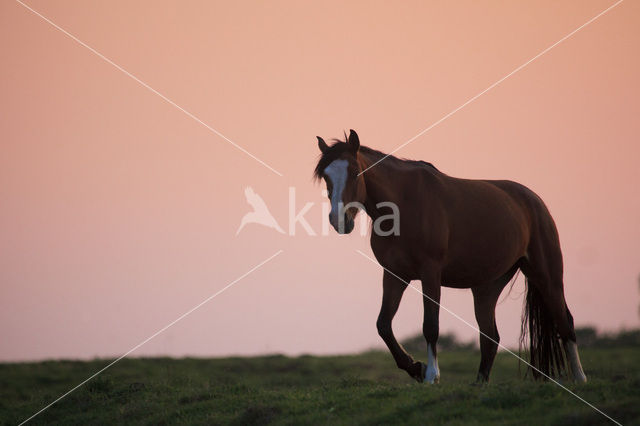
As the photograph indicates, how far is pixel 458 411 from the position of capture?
25.4ft

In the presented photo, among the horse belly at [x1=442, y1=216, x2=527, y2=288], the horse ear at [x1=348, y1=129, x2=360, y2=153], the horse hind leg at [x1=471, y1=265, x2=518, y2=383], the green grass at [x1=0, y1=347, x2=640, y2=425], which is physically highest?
the horse ear at [x1=348, y1=129, x2=360, y2=153]

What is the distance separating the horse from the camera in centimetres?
962

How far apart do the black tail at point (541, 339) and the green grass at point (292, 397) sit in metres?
0.44

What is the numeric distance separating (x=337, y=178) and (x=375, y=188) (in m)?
0.69

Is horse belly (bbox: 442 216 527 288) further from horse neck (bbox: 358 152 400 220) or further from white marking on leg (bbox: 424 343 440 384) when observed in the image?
white marking on leg (bbox: 424 343 440 384)

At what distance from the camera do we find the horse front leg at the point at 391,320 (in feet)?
31.9

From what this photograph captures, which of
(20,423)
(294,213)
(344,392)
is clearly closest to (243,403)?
(344,392)

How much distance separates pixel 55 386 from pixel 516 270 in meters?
9.18

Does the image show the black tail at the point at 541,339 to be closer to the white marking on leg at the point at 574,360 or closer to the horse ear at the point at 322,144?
the white marking on leg at the point at 574,360

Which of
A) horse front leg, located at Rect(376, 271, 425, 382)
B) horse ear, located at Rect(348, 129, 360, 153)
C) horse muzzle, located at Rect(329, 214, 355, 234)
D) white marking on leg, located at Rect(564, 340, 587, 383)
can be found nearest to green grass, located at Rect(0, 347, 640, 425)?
horse front leg, located at Rect(376, 271, 425, 382)

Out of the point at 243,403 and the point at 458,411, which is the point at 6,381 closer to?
the point at 243,403

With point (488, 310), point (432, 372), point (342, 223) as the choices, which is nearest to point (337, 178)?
point (342, 223)

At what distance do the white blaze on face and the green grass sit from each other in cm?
224

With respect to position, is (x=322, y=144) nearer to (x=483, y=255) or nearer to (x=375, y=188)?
(x=375, y=188)
